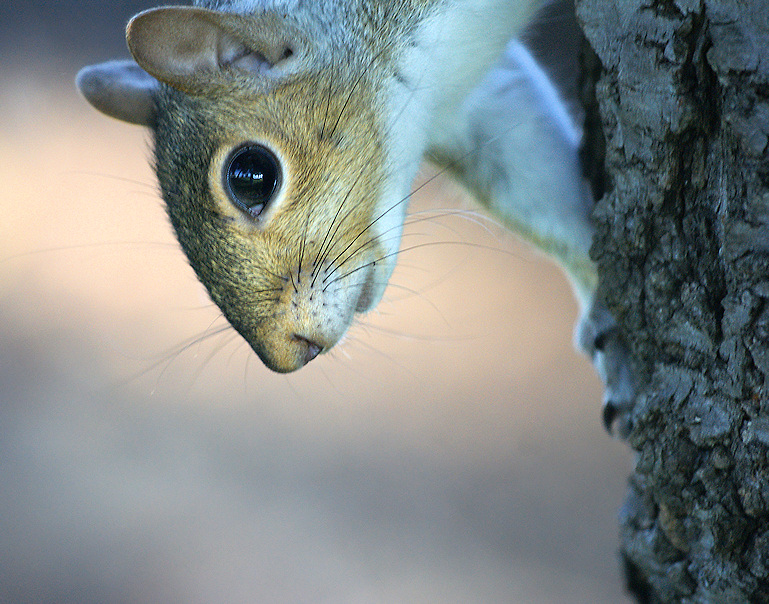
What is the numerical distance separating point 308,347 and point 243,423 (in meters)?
1.67

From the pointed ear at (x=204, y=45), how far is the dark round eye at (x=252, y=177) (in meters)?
0.11

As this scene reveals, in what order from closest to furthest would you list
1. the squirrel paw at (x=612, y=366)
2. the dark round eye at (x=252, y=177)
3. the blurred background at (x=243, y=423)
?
the dark round eye at (x=252, y=177), the squirrel paw at (x=612, y=366), the blurred background at (x=243, y=423)

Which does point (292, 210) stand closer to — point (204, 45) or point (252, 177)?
point (252, 177)

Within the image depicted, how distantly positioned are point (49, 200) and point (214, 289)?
2.07 metres

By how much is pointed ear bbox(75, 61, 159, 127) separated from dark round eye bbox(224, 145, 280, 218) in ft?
1.01

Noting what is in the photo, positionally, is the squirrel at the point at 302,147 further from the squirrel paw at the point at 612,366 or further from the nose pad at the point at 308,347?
the squirrel paw at the point at 612,366

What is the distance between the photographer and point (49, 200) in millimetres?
2955

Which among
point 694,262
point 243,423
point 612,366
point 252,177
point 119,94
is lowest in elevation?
point 243,423

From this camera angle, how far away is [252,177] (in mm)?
1156

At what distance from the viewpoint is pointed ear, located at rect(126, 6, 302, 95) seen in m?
1.02

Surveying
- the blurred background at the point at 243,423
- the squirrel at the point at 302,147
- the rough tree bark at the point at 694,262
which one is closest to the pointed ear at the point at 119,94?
the squirrel at the point at 302,147

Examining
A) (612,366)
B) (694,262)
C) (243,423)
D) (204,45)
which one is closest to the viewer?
(694,262)

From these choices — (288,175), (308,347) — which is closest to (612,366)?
(308,347)

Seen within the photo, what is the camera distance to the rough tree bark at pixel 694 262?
870 mm
